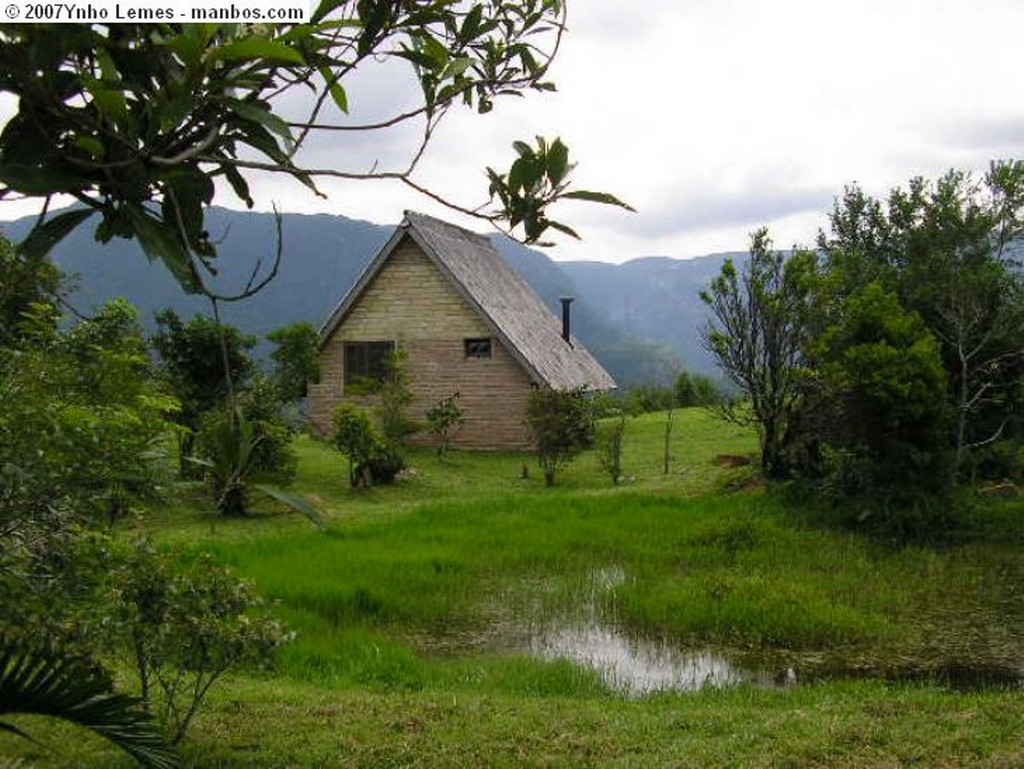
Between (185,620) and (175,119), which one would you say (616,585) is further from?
(175,119)

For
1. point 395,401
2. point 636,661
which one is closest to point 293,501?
point 636,661

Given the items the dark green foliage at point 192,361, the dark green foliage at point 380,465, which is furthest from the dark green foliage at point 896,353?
the dark green foliage at point 192,361

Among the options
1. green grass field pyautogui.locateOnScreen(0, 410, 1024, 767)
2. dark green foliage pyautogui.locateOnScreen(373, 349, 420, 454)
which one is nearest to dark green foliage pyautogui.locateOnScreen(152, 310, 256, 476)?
green grass field pyautogui.locateOnScreen(0, 410, 1024, 767)

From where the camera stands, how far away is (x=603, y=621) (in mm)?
7469

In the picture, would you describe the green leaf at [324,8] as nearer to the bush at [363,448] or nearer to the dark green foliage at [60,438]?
the dark green foliage at [60,438]

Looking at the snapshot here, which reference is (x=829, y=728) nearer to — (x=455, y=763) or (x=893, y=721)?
(x=893, y=721)

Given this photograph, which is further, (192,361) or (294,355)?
(294,355)

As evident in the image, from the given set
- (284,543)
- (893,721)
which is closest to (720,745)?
(893,721)

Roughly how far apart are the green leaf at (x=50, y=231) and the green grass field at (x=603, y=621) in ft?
4.71

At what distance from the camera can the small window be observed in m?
18.8

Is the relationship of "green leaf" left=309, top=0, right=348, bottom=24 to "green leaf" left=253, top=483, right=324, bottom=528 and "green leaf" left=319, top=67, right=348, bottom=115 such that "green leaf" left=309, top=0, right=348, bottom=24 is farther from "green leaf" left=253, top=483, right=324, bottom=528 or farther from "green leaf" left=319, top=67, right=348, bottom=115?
"green leaf" left=253, top=483, right=324, bottom=528

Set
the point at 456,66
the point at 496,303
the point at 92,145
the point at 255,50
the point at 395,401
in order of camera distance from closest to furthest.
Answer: the point at 255,50, the point at 92,145, the point at 456,66, the point at 395,401, the point at 496,303

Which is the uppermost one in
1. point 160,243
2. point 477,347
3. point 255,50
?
point 477,347

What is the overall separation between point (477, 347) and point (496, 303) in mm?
1438
